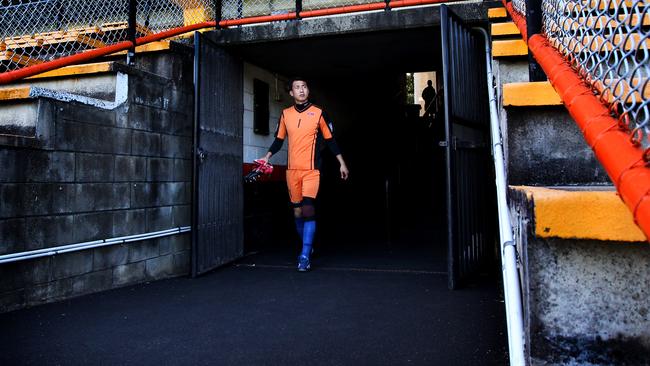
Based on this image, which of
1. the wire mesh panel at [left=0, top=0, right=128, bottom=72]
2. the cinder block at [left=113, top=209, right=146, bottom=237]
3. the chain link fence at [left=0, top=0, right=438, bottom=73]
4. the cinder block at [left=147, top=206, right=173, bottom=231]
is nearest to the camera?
the cinder block at [left=113, top=209, right=146, bottom=237]

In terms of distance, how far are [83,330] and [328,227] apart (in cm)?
473

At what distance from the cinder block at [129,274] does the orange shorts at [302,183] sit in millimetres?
1625

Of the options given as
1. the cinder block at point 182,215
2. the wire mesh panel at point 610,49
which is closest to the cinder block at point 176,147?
the cinder block at point 182,215

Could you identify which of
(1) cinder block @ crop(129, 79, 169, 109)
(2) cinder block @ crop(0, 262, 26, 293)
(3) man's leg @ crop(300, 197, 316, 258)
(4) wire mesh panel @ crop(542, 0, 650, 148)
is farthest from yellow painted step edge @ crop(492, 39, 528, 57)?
(2) cinder block @ crop(0, 262, 26, 293)

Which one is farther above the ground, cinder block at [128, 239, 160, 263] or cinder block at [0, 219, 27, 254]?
cinder block at [0, 219, 27, 254]

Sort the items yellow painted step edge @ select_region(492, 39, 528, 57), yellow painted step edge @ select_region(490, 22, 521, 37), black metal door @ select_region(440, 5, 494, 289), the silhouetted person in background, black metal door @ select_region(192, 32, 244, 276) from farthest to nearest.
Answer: the silhouetted person in background < black metal door @ select_region(192, 32, 244, 276) < black metal door @ select_region(440, 5, 494, 289) < yellow painted step edge @ select_region(490, 22, 521, 37) < yellow painted step edge @ select_region(492, 39, 528, 57)

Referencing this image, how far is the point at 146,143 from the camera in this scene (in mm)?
3930

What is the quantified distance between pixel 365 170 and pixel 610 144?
824cm

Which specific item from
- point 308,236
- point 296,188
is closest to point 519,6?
point 296,188

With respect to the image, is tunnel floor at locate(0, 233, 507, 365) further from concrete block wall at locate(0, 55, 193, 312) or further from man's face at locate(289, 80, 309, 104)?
man's face at locate(289, 80, 309, 104)

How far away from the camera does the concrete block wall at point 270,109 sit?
5.42 m

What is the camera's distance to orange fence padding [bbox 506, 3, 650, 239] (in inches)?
30.7

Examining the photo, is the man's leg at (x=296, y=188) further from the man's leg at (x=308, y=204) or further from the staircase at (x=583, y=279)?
the staircase at (x=583, y=279)

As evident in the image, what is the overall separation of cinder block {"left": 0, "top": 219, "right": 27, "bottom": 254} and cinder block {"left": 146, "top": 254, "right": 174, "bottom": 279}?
1.15m
